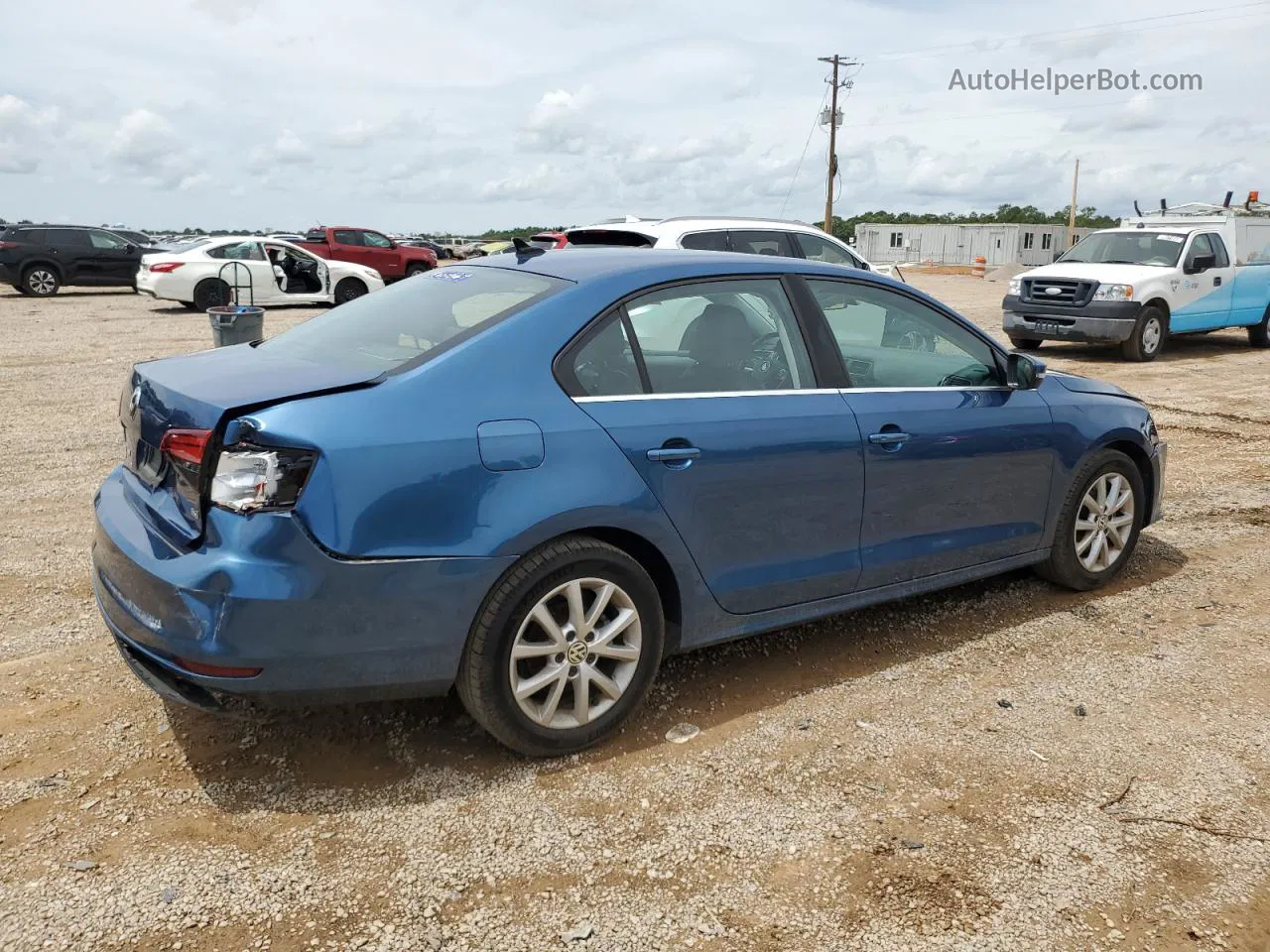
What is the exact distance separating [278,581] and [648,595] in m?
1.16

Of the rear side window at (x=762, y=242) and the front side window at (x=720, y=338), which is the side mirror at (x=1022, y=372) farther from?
the rear side window at (x=762, y=242)

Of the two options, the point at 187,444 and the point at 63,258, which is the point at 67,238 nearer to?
the point at 63,258

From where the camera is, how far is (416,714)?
3594 millimetres

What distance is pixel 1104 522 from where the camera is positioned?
194 inches

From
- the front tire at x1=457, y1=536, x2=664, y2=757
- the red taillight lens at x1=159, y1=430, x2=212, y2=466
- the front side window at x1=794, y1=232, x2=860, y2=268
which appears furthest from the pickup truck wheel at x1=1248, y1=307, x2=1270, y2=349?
the red taillight lens at x1=159, y1=430, x2=212, y2=466

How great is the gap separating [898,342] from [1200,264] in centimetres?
1149

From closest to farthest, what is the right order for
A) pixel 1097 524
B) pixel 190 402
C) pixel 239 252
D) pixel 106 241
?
pixel 190 402 → pixel 1097 524 → pixel 239 252 → pixel 106 241

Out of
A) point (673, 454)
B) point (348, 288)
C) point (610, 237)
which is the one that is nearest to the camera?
point (673, 454)

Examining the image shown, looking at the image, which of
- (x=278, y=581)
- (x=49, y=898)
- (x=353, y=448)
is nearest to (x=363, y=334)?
(x=353, y=448)

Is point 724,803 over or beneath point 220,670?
beneath

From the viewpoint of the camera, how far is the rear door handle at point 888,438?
388 cm

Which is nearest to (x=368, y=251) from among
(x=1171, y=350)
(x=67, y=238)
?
(x=67, y=238)

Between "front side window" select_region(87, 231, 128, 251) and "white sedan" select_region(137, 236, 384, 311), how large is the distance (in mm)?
4538

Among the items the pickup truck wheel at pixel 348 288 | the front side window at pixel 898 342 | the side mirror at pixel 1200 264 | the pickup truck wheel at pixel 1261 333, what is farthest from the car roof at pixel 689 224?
the pickup truck wheel at pixel 348 288
